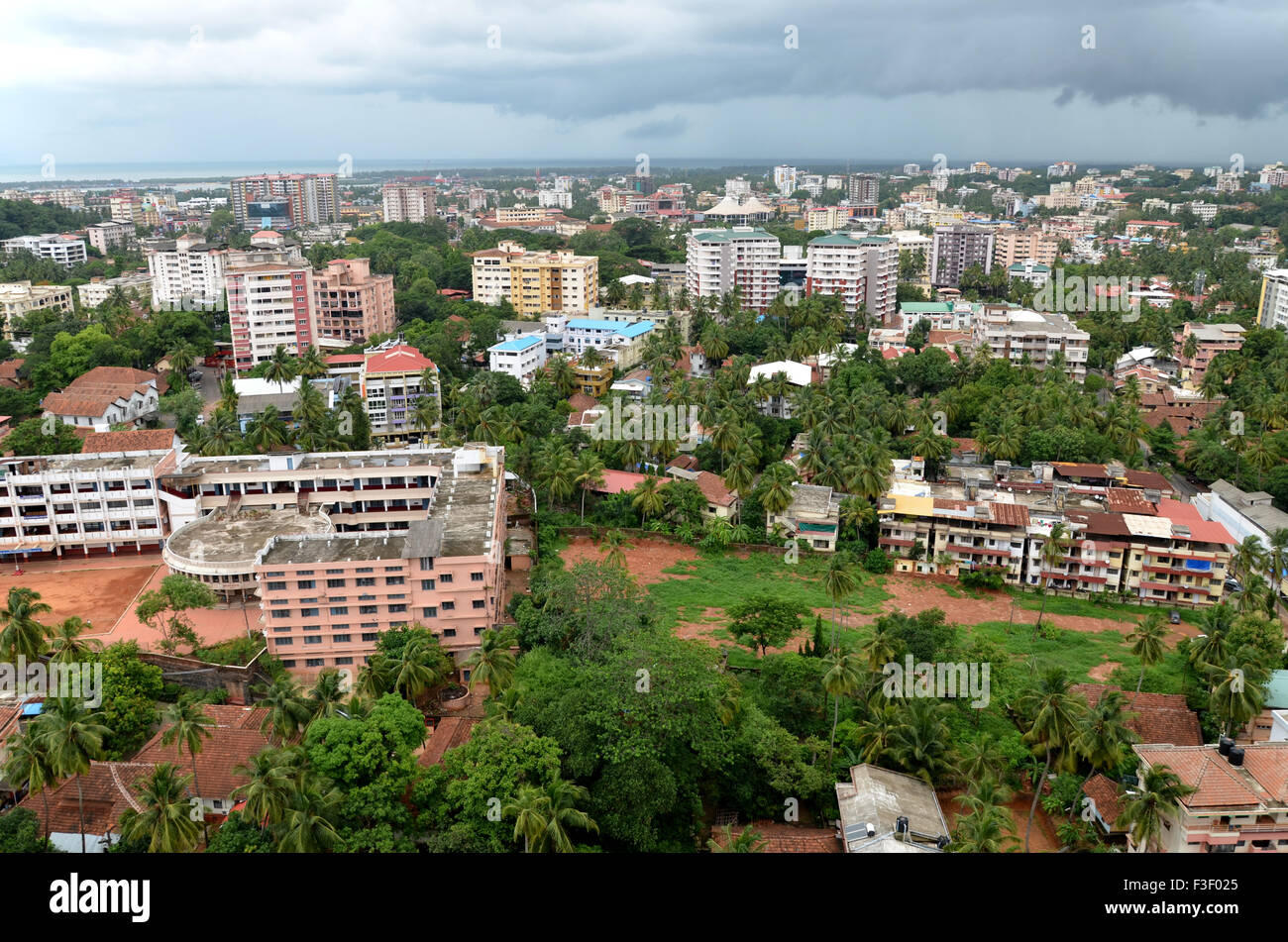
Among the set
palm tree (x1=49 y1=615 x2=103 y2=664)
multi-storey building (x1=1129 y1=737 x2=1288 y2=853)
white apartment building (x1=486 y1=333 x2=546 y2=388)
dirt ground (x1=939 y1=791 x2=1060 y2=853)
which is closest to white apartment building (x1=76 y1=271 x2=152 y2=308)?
white apartment building (x1=486 y1=333 x2=546 y2=388)

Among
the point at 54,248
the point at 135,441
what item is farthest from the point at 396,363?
the point at 54,248

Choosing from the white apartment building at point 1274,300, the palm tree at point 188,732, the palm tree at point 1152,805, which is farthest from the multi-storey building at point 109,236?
the palm tree at point 1152,805

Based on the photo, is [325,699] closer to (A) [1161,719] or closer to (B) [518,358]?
(A) [1161,719]

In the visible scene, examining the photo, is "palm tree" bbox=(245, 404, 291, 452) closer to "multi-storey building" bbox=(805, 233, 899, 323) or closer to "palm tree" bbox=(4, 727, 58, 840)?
"palm tree" bbox=(4, 727, 58, 840)

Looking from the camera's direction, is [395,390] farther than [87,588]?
Yes

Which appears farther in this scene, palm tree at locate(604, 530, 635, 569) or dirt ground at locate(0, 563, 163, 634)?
palm tree at locate(604, 530, 635, 569)
